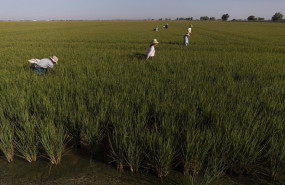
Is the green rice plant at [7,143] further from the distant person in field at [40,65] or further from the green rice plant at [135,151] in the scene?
the distant person in field at [40,65]

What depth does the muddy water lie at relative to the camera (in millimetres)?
1585

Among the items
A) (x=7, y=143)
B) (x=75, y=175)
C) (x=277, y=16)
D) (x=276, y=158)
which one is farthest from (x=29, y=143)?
(x=277, y=16)

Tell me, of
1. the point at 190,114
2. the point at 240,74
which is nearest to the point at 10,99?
the point at 190,114

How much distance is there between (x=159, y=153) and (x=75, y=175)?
836 millimetres

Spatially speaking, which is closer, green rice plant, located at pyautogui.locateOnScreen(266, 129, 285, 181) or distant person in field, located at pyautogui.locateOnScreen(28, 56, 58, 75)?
green rice plant, located at pyautogui.locateOnScreen(266, 129, 285, 181)

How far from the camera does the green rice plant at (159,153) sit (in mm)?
1507

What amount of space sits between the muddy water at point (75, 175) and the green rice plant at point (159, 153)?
90 millimetres

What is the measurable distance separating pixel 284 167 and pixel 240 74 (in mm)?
2868

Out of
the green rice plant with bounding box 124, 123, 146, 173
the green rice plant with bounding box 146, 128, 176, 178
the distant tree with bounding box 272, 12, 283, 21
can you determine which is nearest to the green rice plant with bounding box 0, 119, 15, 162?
the green rice plant with bounding box 124, 123, 146, 173

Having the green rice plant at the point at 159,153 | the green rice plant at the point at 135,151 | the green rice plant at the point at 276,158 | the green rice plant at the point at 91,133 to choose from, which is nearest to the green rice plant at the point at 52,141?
the green rice plant at the point at 91,133

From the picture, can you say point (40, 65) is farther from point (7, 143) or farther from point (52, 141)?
point (52, 141)

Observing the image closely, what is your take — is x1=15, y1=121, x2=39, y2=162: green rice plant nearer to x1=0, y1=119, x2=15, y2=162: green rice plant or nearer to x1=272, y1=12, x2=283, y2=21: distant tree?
x1=0, y1=119, x2=15, y2=162: green rice plant

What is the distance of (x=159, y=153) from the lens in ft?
5.00

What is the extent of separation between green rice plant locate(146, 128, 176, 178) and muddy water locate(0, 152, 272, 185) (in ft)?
0.30
